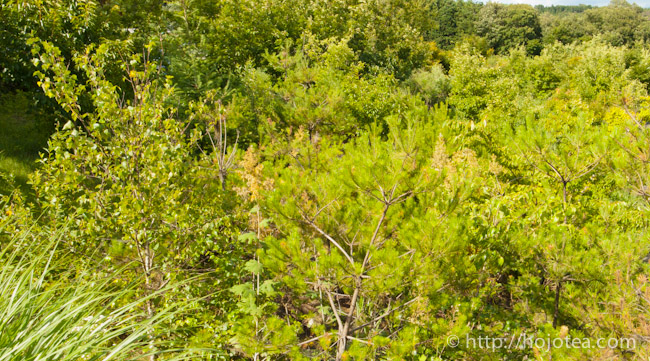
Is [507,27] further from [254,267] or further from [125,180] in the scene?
[125,180]

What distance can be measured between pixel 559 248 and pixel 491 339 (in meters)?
1.19

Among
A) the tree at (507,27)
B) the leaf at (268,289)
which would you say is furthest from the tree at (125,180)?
the tree at (507,27)

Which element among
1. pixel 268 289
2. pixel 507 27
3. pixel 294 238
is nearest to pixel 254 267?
pixel 268 289

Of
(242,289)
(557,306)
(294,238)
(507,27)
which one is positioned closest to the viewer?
(294,238)

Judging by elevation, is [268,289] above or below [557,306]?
above

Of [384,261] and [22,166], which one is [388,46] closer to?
[22,166]

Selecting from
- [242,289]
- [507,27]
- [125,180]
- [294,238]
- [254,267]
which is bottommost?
[242,289]

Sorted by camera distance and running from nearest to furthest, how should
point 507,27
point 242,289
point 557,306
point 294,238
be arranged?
point 294,238
point 242,289
point 557,306
point 507,27

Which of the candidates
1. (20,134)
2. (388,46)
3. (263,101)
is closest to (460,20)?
(388,46)

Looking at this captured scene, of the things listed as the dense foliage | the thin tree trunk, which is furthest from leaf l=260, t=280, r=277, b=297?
the thin tree trunk

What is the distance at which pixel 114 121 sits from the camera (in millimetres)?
3025

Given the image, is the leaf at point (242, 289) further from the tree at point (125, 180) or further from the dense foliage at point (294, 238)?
the tree at point (125, 180)

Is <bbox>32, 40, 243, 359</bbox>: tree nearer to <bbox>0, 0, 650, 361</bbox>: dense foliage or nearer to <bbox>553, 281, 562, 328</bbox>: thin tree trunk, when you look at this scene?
<bbox>0, 0, 650, 361</bbox>: dense foliage

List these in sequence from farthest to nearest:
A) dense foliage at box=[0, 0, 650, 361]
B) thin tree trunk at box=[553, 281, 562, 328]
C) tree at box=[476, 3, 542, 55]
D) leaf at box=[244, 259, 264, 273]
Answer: tree at box=[476, 3, 542, 55]
thin tree trunk at box=[553, 281, 562, 328]
leaf at box=[244, 259, 264, 273]
dense foliage at box=[0, 0, 650, 361]
